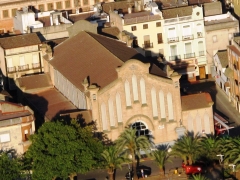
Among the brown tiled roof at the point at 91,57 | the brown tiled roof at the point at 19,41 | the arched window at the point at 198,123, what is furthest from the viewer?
the brown tiled roof at the point at 19,41

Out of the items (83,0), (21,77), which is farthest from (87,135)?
(83,0)

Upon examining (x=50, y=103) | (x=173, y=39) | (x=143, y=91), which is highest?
(x=173, y=39)

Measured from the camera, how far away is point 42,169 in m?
141

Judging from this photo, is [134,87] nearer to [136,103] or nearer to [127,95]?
[127,95]

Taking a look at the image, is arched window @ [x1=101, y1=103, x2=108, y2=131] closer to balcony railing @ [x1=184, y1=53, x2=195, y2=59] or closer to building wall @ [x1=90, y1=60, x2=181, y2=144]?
building wall @ [x1=90, y1=60, x2=181, y2=144]

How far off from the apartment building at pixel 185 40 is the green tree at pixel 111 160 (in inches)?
1245

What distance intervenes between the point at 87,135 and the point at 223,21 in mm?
38237

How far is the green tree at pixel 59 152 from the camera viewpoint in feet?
464

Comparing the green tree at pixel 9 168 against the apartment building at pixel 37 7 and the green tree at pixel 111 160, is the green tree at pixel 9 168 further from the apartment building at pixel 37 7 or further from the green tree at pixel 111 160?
the apartment building at pixel 37 7

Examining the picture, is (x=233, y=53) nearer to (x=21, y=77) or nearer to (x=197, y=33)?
(x=197, y=33)

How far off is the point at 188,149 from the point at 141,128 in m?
7.08

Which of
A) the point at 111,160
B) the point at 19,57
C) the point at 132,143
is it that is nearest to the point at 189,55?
the point at 19,57

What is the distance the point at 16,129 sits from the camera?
145125 mm

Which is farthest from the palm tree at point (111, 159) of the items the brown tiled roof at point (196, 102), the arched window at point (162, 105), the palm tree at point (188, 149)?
the brown tiled roof at point (196, 102)
